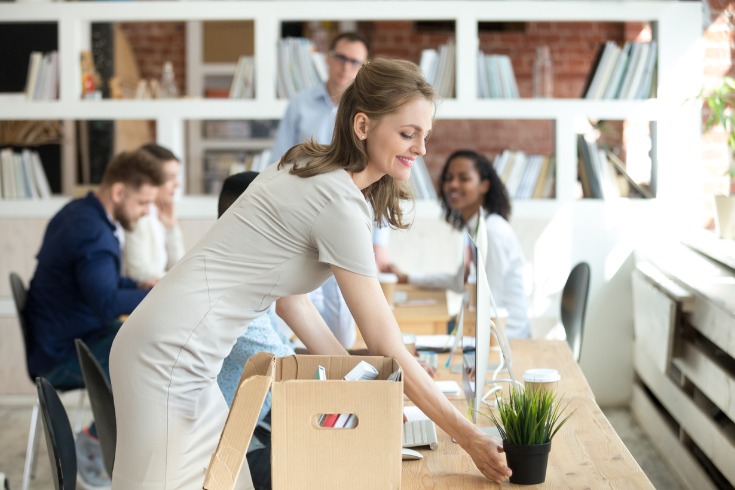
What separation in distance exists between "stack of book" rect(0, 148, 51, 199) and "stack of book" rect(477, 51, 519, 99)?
2268 millimetres

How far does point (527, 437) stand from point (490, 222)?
209cm

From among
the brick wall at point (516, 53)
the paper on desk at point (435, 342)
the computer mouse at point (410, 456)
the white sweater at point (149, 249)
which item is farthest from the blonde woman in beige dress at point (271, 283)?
the brick wall at point (516, 53)

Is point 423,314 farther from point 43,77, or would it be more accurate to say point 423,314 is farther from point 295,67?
point 43,77

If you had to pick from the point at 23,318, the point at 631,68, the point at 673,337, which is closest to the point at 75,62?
the point at 23,318

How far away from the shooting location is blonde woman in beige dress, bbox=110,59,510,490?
6.06 feet

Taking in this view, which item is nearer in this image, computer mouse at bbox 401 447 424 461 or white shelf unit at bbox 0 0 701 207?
computer mouse at bbox 401 447 424 461

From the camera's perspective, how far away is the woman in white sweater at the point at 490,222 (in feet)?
12.5

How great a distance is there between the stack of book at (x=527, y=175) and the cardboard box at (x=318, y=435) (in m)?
3.52

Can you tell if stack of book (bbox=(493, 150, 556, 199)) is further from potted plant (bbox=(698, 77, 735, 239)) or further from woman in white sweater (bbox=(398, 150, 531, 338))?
potted plant (bbox=(698, 77, 735, 239))

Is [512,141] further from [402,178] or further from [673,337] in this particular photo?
[402,178]

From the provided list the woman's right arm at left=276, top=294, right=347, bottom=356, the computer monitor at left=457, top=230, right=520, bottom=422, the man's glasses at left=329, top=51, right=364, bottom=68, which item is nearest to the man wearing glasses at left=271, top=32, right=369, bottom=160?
the man's glasses at left=329, top=51, right=364, bottom=68

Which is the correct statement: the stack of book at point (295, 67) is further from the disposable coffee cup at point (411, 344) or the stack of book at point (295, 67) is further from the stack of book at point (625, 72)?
the disposable coffee cup at point (411, 344)

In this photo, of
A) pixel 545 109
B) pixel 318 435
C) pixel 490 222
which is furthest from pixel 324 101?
pixel 318 435

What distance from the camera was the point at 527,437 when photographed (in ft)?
Answer: 6.15
